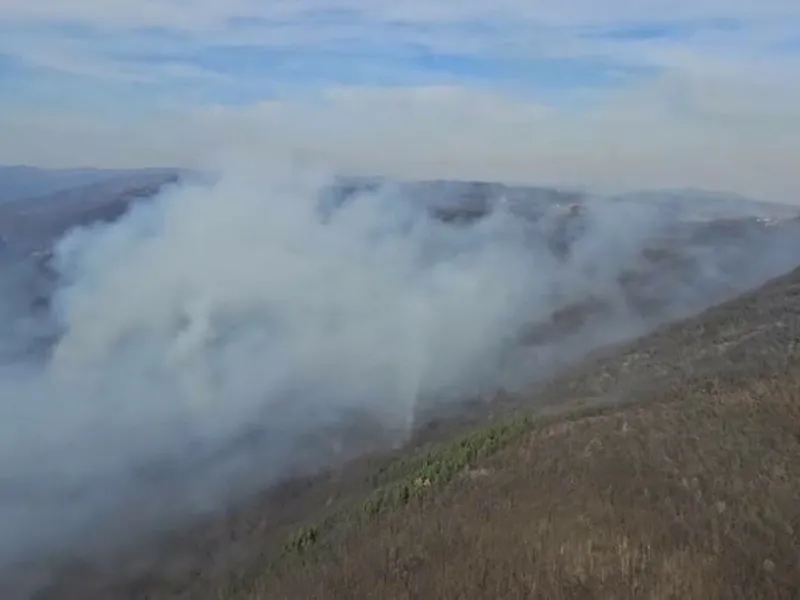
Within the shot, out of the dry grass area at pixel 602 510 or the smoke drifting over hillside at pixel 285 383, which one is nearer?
the dry grass area at pixel 602 510

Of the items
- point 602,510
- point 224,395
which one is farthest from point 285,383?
point 602,510

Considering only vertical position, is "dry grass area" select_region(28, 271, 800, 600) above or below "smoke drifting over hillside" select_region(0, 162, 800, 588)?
above

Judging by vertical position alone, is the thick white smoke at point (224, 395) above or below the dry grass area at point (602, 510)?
below

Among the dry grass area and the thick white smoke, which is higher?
the dry grass area

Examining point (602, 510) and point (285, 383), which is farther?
point (285, 383)

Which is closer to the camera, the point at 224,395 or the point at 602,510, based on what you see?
the point at 602,510

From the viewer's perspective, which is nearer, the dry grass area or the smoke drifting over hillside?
the dry grass area

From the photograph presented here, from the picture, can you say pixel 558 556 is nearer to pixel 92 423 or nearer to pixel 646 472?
pixel 646 472

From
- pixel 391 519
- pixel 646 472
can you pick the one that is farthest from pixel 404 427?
pixel 646 472

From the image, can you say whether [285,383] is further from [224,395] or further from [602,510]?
[602,510]
